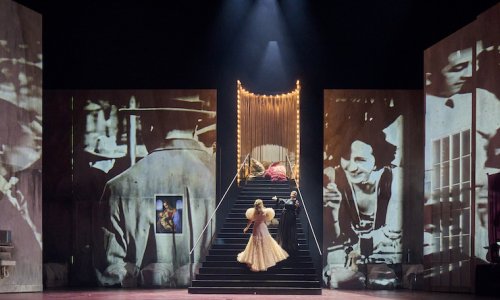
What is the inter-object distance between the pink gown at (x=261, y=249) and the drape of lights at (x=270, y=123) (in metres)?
3.33

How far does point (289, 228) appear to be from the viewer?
53.2ft

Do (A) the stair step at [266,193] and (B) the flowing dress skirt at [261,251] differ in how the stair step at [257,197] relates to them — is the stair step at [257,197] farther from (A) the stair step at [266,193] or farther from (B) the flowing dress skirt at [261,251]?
(B) the flowing dress skirt at [261,251]

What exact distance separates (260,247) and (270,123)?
16.1 feet

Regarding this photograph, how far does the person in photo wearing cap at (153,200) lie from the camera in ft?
59.9

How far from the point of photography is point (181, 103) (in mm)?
18531

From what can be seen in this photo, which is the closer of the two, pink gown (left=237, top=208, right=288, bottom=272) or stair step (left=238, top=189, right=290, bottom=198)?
pink gown (left=237, top=208, right=288, bottom=272)

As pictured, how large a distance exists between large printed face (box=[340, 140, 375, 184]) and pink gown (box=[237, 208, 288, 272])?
3.25 metres

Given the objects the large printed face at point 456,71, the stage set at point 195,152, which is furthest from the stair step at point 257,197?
the large printed face at point 456,71

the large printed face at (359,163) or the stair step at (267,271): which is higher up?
the large printed face at (359,163)

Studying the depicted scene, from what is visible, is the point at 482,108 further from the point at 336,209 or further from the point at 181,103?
the point at 181,103

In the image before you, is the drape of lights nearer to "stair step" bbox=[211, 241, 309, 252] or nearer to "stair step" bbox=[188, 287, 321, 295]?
"stair step" bbox=[211, 241, 309, 252]

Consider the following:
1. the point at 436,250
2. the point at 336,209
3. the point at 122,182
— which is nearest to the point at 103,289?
the point at 122,182

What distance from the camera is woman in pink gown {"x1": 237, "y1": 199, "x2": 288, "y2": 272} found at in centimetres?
1560

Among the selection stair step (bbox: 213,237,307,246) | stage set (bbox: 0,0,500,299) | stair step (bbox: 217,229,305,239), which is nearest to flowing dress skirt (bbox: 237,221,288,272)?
stair step (bbox: 213,237,307,246)
